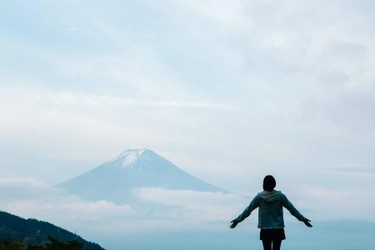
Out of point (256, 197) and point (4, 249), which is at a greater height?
point (4, 249)

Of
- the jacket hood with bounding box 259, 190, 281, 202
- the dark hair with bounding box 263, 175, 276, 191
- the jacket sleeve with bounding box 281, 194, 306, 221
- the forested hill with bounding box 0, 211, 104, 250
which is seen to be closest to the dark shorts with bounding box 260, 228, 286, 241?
the jacket sleeve with bounding box 281, 194, 306, 221

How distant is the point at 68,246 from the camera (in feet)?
174

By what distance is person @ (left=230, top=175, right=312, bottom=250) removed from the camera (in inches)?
469

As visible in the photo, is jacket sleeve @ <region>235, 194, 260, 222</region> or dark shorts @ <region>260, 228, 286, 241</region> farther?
jacket sleeve @ <region>235, 194, 260, 222</region>

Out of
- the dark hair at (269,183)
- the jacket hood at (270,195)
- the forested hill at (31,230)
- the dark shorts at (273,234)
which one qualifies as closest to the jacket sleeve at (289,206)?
the jacket hood at (270,195)

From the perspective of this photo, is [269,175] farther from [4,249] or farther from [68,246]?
[68,246]

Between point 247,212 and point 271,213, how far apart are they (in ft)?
1.70

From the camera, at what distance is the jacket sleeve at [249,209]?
39.6 feet

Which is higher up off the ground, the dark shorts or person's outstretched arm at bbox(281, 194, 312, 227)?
person's outstretched arm at bbox(281, 194, 312, 227)

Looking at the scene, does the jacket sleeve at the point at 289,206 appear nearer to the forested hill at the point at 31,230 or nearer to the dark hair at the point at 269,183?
the dark hair at the point at 269,183

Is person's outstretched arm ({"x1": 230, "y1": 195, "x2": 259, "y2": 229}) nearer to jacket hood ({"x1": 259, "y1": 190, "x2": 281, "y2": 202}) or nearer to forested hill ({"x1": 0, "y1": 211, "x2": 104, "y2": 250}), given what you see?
jacket hood ({"x1": 259, "y1": 190, "x2": 281, "y2": 202})

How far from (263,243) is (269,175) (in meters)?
1.55

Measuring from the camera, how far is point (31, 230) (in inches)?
6186

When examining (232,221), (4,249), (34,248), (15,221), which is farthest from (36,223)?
(232,221)
